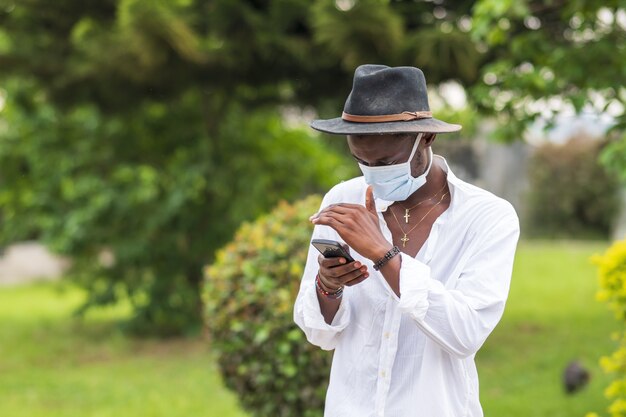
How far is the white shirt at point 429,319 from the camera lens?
247cm

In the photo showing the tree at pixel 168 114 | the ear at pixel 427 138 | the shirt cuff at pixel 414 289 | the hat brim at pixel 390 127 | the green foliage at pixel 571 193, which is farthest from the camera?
the green foliage at pixel 571 193

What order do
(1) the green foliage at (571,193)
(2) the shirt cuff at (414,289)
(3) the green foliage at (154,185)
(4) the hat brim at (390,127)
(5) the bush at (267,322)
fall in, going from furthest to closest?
(1) the green foliage at (571,193) → (3) the green foliage at (154,185) → (5) the bush at (267,322) → (4) the hat brim at (390,127) → (2) the shirt cuff at (414,289)

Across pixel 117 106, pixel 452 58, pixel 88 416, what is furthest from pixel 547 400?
pixel 117 106

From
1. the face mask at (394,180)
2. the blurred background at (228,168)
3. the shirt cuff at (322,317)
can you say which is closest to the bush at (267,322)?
the blurred background at (228,168)

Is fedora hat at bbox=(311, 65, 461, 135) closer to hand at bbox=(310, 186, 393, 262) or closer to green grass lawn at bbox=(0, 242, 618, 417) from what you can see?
hand at bbox=(310, 186, 393, 262)

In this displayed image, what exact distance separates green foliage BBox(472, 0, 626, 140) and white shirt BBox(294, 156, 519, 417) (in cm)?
364

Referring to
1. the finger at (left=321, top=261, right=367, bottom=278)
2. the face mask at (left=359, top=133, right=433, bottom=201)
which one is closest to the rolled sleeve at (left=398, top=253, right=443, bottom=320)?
the finger at (left=321, top=261, right=367, bottom=278)

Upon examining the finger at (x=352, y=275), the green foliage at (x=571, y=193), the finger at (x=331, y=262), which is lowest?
the green foliage at (x=571, y=193)

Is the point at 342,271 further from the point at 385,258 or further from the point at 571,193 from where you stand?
the point at 571,193

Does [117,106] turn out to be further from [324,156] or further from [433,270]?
[433,270]

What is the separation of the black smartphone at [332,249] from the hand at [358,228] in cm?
6

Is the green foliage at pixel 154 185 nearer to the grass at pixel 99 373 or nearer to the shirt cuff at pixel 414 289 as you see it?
the grass at pixel 99 373

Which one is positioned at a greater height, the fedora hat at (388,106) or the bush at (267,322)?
the fedora hat at (388,106)

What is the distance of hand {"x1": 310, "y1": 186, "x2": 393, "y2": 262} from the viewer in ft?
8.08
